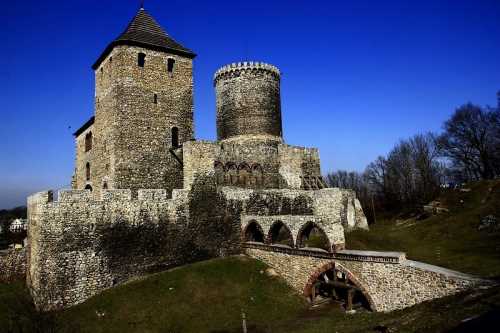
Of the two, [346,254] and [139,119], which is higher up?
[139,119]

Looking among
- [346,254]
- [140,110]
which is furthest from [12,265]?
[346,254]

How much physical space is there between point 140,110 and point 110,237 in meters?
8.30

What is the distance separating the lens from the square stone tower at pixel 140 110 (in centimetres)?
2355

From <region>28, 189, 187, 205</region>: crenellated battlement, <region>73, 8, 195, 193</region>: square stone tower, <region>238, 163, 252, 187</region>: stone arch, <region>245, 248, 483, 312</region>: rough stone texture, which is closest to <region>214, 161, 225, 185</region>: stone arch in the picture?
<region>238, 163, 252, 187</region>: stone arch

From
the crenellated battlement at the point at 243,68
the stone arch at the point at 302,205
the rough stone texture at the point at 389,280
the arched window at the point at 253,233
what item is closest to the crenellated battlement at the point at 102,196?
the arched window at the point at 253,233

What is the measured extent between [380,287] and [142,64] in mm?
18823

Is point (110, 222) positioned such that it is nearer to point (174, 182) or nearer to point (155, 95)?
point (174, 182)

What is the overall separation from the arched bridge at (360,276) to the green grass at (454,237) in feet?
14.5

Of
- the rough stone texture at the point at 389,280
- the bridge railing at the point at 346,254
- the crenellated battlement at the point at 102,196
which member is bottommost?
the rough stone texture at the point at 389,280

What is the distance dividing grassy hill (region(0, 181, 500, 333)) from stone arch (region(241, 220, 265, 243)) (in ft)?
5.06

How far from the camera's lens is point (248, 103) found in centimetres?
3055

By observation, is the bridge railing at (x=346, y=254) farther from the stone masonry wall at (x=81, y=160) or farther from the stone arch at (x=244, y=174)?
the stone masonry wall at (x=81, y=160)

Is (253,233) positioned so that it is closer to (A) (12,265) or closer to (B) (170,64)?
(B) (170,64)

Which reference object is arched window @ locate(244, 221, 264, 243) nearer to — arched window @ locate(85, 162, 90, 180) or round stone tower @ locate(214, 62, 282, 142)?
round stone tower @ locate(214, 62, 282, 142)
